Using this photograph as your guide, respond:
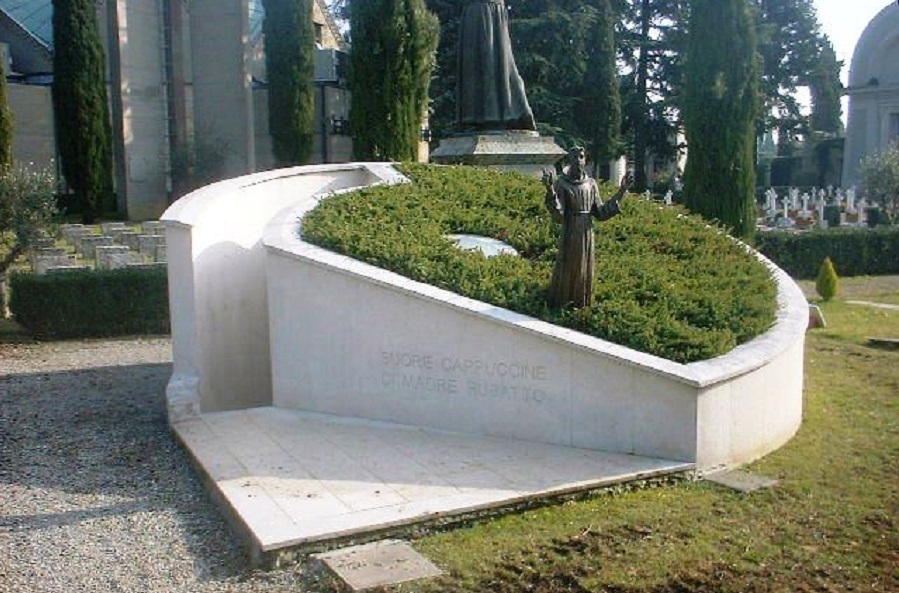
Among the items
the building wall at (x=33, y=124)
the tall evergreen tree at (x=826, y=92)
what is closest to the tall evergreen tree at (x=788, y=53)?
the tall evergreen tree at (x=826, y=92)

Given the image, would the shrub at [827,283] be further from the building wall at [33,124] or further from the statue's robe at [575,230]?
the building wall at [33,124]

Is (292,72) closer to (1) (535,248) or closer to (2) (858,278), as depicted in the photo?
(2) (858,278)

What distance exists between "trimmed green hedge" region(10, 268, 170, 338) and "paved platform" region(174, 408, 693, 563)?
695cm

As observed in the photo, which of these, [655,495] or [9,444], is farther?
[9,444]

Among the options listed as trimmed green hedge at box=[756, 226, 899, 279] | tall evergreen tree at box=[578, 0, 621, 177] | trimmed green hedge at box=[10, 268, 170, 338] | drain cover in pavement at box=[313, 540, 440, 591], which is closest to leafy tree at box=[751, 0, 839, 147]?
tall evergreen tree at box=[578, 0, 621, 177]

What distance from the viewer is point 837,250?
22.6m

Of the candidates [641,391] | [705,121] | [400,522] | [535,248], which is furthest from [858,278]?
[400,522]

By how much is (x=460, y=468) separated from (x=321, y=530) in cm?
156

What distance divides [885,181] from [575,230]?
2660 centimetres

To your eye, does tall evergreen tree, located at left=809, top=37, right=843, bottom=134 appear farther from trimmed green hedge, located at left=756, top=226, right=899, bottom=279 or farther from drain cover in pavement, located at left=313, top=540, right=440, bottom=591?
drain cover in pavement, located at left=313, top=540, right=440, bottom=591

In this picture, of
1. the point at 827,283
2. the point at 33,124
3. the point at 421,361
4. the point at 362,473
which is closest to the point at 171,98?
the point at 33,124

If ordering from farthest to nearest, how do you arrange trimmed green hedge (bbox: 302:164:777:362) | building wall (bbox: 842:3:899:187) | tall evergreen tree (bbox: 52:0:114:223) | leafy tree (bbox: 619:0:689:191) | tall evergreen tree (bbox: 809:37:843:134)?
tall evergreen tree (bbox: 809:37:843:134)
building wall (bbox: 842:3:899:187)
leafy tree (bbox: 619:0:689:191)
tall evergreen tree (bbox: 52:0:114:223)
trimmed green hedge (bbox: 302:164:777:362)

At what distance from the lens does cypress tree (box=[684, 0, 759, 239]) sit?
2088 cm

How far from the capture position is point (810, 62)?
41062mm
